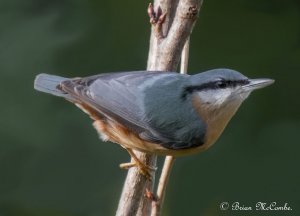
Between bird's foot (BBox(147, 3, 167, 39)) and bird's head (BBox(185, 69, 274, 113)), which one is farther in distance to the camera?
bird's foot (BBox(147, 3, 167, 39))

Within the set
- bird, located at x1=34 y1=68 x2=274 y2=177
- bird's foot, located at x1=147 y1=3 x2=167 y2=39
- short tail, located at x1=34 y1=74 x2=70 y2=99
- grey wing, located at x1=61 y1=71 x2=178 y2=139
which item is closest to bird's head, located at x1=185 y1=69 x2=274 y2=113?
bird, located at x1=34 y1=68 x2=274 y2=177

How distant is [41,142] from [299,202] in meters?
1.32

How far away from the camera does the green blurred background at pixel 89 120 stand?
4559mm

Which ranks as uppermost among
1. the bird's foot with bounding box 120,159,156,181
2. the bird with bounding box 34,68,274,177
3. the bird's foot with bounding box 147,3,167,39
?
the bird's foot with bounding box 147,3,167,39

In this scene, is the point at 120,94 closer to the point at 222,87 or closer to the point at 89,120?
the point at 222,87

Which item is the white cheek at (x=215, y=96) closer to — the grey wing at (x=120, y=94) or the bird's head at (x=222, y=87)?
the bird's head at (x=222, y=87)

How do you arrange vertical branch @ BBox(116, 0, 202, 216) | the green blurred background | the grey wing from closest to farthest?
vertical branch @ BBox(116, 0, 202, 216)
the grey wing
the green blurred background

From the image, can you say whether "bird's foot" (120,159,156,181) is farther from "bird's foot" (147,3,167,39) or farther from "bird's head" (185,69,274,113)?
"bird's foot" (147,3,167,39)

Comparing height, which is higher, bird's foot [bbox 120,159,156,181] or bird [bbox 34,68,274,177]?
bird [bbox 34,68,274,177]

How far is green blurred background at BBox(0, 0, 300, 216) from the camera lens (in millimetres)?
4559

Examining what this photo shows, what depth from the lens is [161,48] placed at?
356cm

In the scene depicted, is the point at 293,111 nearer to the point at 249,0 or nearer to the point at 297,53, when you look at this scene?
the point at 297,53

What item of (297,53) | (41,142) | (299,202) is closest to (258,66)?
(297,53)

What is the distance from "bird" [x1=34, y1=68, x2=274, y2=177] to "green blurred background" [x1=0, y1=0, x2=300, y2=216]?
98cm
